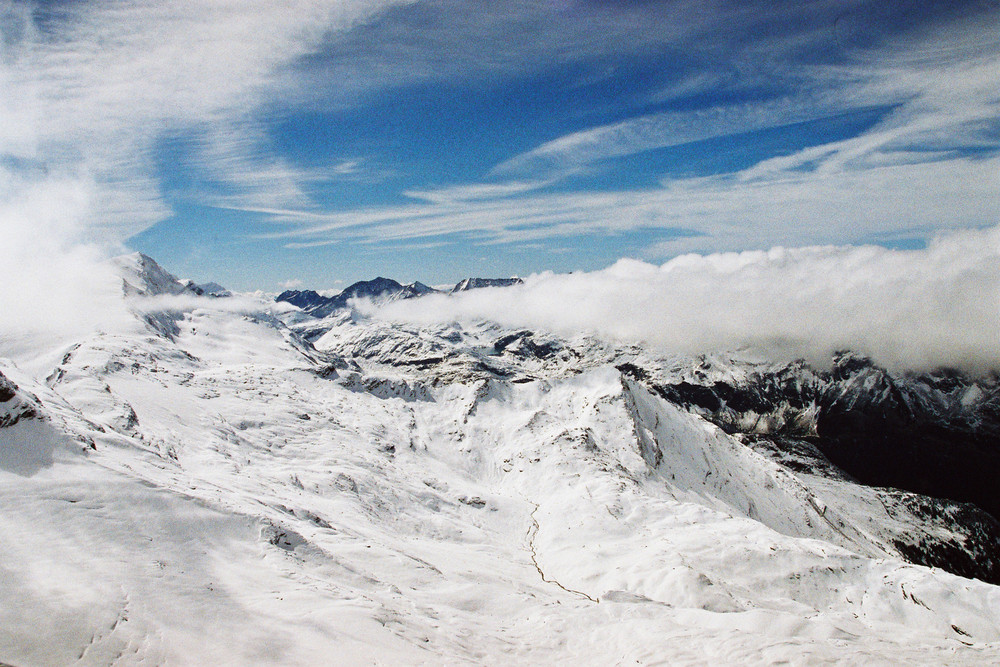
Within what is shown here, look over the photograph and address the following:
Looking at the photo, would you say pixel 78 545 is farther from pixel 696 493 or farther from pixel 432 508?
pixel 696 493

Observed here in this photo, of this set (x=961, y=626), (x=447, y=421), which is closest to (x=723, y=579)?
(x=961, y=626)

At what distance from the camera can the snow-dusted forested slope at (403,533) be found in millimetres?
24562

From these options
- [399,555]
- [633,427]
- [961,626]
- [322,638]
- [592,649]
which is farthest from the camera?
[633,427]

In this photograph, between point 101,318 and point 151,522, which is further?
point 101,318

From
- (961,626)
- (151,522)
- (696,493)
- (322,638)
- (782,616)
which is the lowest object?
(696,493)

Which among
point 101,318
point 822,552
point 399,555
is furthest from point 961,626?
point 101,318

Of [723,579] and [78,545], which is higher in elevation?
[78,545]

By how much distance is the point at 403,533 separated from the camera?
6938 centimetres

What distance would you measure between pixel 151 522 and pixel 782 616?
147 ft

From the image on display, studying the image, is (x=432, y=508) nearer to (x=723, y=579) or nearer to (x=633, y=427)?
(x=723, y=579)

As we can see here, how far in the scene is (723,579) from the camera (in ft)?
234

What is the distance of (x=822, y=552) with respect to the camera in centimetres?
8238

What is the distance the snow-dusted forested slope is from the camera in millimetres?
24562

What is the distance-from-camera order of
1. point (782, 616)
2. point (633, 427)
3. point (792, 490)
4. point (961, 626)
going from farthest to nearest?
point (792, 490)
point (633, 427)
point (961, 626)
point (782, 616)
